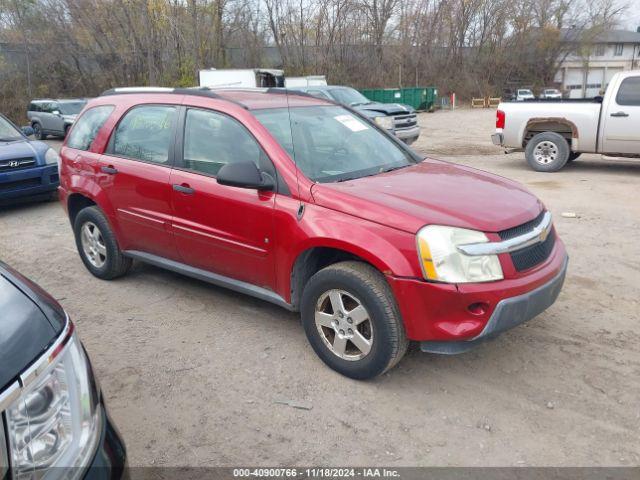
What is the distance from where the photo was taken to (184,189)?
410cm

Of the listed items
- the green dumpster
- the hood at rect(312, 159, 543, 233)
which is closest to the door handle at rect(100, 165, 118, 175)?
the hood at rect(312, 159, 543, 233)

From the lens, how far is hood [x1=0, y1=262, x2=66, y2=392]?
1.54 meters

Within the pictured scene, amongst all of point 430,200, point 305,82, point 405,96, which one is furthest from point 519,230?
point 405,96

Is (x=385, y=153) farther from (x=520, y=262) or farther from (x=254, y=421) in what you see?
(x=254, y=421)

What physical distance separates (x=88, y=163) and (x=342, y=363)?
3.11 m

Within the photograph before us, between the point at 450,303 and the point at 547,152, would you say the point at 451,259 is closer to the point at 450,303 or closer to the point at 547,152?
the point at 450,303

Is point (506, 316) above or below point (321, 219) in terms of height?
below

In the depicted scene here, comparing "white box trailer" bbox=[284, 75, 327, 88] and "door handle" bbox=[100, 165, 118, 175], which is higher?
"white box trailer" bbox=[284, 75, 327, 88]

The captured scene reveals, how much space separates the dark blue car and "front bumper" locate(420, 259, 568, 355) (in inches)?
290

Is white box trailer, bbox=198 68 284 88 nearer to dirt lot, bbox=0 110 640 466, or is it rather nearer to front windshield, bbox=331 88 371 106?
front windshield, bbox=331 88 371 106

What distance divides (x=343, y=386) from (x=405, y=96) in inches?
1281

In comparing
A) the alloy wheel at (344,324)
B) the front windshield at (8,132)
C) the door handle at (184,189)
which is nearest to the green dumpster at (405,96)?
the front windshield at (8,132)

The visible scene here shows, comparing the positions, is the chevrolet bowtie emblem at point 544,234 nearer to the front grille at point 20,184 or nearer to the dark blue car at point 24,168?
the dark blue car at point 24,168

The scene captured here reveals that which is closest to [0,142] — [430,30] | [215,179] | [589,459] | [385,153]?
[215,179]
